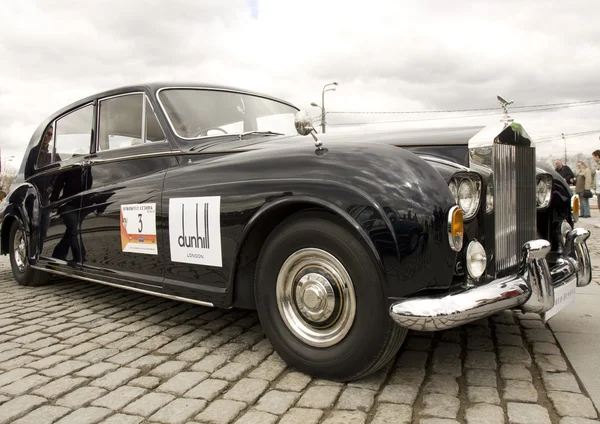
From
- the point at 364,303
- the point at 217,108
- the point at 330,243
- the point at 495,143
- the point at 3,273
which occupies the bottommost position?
the point at 3,273

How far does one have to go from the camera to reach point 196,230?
2914mm

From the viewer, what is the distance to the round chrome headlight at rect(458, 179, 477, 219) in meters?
2.41

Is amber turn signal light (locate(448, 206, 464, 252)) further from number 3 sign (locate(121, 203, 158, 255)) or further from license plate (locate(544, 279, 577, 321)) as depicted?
number 3 sign (locate(121, 203, 158, 255))

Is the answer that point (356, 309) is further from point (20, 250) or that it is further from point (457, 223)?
point (20, 250)

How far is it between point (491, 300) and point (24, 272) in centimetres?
481

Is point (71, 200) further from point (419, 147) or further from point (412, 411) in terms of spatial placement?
point (412, 411)

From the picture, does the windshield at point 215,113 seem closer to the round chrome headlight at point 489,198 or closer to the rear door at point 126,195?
the rear door at point 126,195

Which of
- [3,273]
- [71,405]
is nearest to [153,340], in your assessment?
[71,405]

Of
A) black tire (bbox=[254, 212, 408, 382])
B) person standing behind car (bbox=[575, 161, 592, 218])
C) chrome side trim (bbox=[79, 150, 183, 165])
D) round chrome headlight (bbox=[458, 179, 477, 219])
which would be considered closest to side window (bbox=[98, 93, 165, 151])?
chrome side trim (bbox=[79, 150, 183, 165])

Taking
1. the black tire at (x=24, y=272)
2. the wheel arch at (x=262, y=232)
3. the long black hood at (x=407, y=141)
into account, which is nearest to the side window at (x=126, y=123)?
the long black hood at (x=407, y=141)

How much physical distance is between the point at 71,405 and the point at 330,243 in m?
1.40

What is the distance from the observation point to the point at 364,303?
2232 mm

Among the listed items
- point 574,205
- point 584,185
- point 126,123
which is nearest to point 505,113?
point 574,205

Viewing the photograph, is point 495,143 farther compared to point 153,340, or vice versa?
point 153,340
